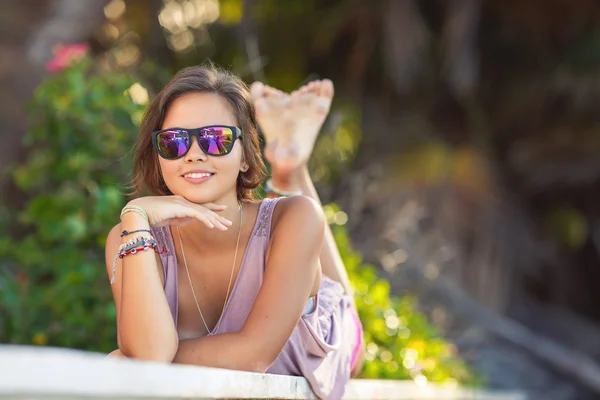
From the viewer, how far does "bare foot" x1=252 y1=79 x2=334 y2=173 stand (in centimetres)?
379

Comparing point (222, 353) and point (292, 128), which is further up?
point (292, 128)

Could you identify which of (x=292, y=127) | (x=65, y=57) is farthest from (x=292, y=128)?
(x=65, y=57)

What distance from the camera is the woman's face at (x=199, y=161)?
2.65m

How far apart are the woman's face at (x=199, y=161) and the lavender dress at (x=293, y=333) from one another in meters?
0.21

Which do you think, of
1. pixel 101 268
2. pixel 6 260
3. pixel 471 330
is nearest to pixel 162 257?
pixel 101 268

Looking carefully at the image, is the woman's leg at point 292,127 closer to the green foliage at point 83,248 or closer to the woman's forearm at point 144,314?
the green foliage at point 83,248

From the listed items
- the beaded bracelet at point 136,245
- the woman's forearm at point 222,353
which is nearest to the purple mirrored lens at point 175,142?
the beaded bracelet at point 136,245

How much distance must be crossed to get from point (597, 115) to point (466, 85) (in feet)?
4.84

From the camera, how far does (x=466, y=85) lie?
8.93m

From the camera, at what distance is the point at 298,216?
9.19 ft

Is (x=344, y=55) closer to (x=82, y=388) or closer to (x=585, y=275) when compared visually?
(x=585, y=275)

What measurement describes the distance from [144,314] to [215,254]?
19.0 inches

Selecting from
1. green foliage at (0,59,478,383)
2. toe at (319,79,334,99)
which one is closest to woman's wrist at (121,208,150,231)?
toe at (319,79,334,99)

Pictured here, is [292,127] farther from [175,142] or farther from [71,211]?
[71,211]
